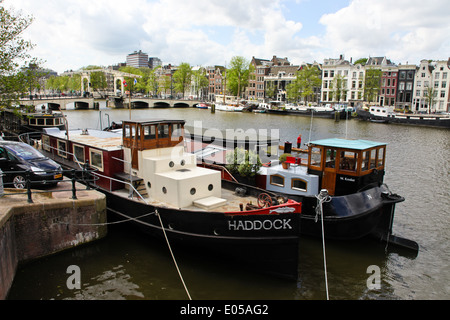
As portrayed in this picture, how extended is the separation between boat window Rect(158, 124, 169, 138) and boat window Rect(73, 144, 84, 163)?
4541mm

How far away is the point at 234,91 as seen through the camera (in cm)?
10125

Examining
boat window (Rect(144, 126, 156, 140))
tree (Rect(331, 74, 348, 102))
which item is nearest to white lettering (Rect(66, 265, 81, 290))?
boat window (Rect(144, 126, 156, 140))

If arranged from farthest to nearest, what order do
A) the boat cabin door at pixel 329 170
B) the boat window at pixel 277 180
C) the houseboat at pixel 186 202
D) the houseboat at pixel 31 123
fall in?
1. the houseboat at pixel 31 123
2. the boat window at pixel 277 180
3. the boat cabin door at pixel 329 170
4. the houseboat at pixel 186 202

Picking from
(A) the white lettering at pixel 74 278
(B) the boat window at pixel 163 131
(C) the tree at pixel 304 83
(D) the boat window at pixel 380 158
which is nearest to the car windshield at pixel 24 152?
(B) the boat window at pixel 163 131

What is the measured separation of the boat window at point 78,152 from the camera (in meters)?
16.2

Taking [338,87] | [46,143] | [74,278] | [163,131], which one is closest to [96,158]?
[163,131]

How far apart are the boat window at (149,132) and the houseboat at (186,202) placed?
38 mm

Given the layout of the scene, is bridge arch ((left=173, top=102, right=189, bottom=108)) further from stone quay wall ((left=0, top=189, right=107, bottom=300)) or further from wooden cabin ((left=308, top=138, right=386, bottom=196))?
stone quay wall ((left=0, top=189, right=107, bottom=300))

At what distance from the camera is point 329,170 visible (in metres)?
13.8

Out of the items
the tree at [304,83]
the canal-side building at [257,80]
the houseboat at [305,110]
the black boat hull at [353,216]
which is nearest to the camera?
the black boat hull at [353,216]

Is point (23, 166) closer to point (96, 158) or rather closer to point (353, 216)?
point (96, 158)

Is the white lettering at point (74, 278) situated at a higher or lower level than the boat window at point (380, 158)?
lower

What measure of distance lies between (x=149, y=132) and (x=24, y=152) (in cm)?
522

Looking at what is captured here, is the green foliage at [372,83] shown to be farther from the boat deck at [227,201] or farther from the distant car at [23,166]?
the distant car at [23,166]
